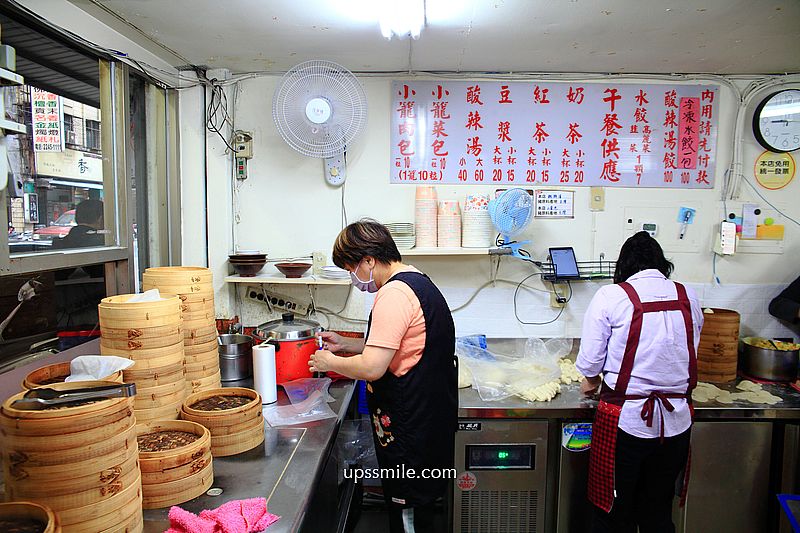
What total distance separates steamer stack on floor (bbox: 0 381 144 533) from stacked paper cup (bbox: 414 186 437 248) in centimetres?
188

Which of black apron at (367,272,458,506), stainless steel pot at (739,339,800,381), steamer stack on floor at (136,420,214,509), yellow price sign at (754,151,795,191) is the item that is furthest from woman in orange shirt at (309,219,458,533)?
yellow price sign at (754,151,795,191)

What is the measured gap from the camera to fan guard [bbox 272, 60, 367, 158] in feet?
8.54

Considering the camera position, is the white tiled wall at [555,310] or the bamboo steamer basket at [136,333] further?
the white tiled wall at [555,310]

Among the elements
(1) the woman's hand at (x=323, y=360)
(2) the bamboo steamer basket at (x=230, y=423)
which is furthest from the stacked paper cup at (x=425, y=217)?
(2) the bamboo steamer basket at (x=230, y=423)

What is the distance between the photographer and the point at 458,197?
2.92 m

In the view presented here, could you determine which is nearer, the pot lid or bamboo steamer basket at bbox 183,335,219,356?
bamboo steamer basket at bbox 183,335,219,356

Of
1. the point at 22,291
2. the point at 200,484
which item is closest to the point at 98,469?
the point at 200,484

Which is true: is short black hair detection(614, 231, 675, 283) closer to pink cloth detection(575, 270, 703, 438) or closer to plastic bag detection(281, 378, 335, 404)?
pink cloth detection(575, 270, 703, 438)

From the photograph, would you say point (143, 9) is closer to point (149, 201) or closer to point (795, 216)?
point (149, 201)

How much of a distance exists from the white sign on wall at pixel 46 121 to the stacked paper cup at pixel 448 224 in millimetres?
1777

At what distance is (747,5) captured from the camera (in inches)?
76.8

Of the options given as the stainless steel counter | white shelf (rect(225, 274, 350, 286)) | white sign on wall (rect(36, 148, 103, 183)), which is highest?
white sign on wall (rect(36, 148, 103, 183))

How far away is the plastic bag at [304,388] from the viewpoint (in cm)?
217

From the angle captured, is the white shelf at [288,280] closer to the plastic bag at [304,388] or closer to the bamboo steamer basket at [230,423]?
the plastic bag at [304,388]
